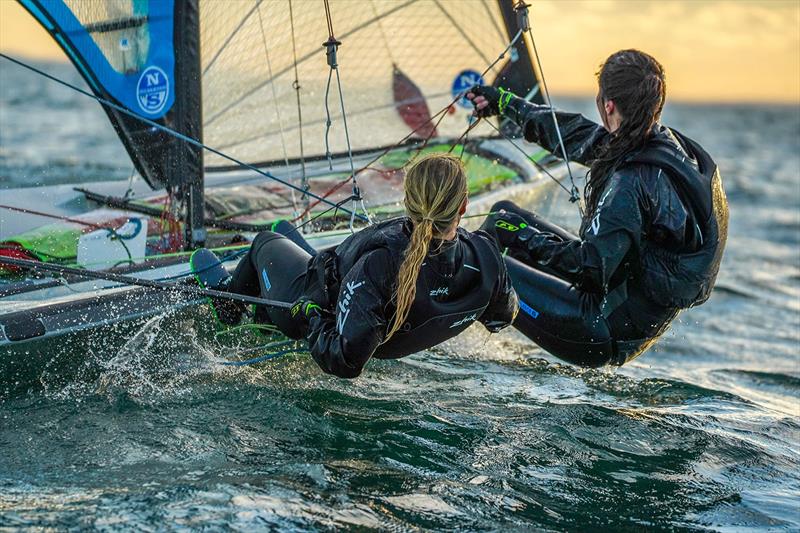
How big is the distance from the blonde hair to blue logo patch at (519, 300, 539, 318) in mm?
934

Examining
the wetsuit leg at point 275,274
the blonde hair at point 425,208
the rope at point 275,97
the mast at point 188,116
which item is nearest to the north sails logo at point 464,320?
the blonde hair at point 425,208

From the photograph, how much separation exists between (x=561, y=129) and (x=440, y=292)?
4.33 ft

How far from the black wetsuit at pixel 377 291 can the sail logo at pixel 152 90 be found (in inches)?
52.1

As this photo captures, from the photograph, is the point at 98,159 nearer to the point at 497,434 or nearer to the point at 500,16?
the point at 500,16

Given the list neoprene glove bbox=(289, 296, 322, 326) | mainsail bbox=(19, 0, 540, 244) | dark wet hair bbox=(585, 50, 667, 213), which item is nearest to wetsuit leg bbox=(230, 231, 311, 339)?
neoprene glove bbox=(289, 296, 322, 326)

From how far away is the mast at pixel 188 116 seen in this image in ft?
13.8

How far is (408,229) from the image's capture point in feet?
9.34

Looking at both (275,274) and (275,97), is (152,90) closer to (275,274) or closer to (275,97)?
(275,97)

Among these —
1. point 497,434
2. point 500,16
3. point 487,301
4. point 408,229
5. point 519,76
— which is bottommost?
point 497,434

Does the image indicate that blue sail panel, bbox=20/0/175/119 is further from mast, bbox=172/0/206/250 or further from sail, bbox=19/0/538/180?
mast, bbox=172/0/206/250

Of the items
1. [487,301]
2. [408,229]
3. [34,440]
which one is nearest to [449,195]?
[408,229]

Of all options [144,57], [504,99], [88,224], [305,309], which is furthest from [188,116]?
[305,309]

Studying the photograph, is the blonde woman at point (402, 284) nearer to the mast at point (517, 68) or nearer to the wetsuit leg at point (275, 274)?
the wetsuit leg at point (275, 274)

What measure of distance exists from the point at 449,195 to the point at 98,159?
971 centimetres
